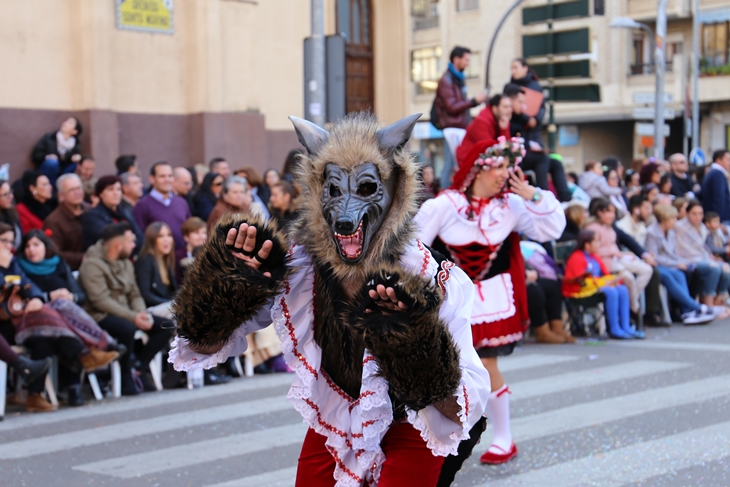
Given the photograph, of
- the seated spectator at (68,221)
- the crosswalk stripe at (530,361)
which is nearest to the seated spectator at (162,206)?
the seated spectator at (68,221)

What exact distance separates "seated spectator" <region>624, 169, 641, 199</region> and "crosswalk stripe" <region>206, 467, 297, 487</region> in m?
10.6

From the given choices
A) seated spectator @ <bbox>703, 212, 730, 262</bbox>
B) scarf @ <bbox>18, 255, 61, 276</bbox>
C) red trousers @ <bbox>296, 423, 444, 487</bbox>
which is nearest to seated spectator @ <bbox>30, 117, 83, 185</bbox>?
scarf @ <bbox>18, 255, 61, 276</bbox>

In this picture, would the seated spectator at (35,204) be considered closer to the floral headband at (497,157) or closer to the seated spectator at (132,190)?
the seated spectator at (132,190)

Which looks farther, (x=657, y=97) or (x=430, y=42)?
(x=430, y=42)

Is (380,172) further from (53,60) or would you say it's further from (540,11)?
(540,11)

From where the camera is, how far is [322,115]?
11.0m

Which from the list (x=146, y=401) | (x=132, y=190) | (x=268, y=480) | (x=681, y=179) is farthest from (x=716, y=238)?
(x=268, y=480)

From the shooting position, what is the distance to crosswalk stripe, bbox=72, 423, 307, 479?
245 inches

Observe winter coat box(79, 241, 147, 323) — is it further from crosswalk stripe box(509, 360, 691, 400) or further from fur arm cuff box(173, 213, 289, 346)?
fur arm cuff box(173, 213, 289, 346)

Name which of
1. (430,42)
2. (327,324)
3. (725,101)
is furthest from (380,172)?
(430,42)

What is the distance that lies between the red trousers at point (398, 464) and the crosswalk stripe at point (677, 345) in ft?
25.9

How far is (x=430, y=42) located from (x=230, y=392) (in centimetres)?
4086

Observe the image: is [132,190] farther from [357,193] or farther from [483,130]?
[357,193]

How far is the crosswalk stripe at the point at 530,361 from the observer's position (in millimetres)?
9656
